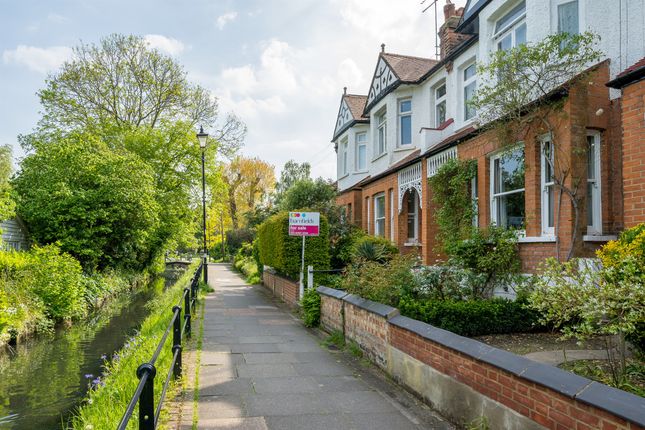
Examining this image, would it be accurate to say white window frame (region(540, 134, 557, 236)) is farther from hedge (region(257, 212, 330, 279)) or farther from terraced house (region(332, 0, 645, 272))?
hedge (region(257, 212, 330, 279))

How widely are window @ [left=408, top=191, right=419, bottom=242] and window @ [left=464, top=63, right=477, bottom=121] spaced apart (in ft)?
11.8

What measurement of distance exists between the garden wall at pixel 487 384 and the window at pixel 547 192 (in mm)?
4107

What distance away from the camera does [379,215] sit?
768 inches

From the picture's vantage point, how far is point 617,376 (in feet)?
15.0

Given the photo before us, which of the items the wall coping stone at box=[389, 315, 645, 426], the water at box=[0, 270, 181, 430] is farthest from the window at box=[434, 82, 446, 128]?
the wall coping stone at box=[389, 315, 645, 426]

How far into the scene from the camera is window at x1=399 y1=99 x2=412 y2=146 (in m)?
18.1

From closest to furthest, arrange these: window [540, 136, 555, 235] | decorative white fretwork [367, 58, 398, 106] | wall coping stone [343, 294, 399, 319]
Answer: wall coping stone [343, 294, 399, 319], window [540, 136, 555, 235], decorative white fretwork [367, 58, 398, 106]

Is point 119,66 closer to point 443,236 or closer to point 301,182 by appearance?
point 301,182

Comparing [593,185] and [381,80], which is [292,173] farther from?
[593,185]

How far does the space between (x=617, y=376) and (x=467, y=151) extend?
8.09 m

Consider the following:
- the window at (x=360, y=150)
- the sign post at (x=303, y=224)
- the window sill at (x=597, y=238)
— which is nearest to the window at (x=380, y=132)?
the window at (x=360, y=150)

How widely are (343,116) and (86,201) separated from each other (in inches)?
497

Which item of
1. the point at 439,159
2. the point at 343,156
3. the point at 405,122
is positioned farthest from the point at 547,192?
the point at 343,156

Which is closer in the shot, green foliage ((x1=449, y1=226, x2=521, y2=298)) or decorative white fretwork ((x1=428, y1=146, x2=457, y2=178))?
green foliage ((x1=449, y1=226, x2=521, y2=298))
